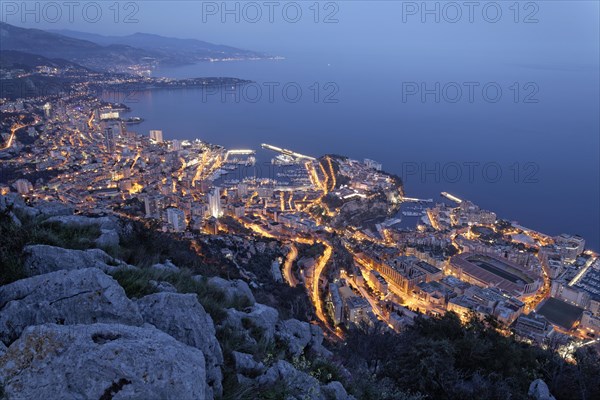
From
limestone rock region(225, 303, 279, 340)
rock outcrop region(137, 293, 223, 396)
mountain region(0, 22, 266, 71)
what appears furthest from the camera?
mountain region(0, 22, 266, 71)

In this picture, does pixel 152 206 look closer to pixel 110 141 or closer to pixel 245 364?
pixel 110 141

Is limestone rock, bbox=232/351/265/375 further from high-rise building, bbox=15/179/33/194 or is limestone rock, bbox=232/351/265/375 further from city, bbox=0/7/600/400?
high-rise building, bbox=15/179/33/194

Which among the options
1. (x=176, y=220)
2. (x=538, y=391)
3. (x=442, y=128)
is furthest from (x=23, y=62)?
(x=538, y=391)

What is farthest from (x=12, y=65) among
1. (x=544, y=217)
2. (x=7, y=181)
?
(x=544, y=217)

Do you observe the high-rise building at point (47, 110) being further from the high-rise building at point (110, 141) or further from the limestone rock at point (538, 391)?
the limestone rock at point (538, 391)

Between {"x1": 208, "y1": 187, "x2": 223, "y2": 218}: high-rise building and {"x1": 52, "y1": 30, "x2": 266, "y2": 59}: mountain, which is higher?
{"x1": 52, "y1": 30, "x2": 266, "y2": 59}: mountain

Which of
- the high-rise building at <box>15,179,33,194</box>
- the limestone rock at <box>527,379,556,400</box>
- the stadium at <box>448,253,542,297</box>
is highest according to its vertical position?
the high-rise building at <box>15,179,33,194</box>

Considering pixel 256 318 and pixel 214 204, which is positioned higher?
pixel 256 318

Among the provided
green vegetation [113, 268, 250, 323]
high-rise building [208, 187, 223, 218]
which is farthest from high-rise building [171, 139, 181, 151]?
green vegetation [113, 268, 250, 323]
